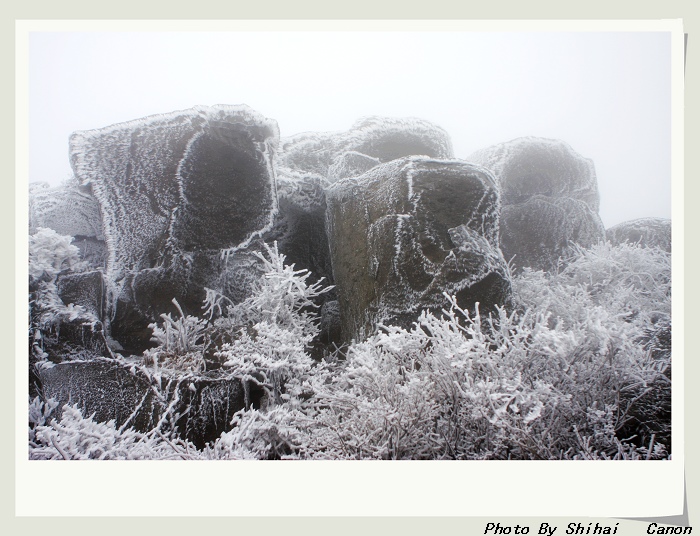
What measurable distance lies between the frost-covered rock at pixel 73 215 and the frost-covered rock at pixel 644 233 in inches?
134

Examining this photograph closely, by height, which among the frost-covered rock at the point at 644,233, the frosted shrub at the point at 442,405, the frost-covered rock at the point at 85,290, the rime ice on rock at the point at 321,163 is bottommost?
the frosted shrub at the point at 442,405

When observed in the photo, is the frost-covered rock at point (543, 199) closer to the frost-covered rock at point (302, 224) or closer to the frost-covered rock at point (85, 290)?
the frost-covered rock at point (302, 224)

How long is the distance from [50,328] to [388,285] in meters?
1.93

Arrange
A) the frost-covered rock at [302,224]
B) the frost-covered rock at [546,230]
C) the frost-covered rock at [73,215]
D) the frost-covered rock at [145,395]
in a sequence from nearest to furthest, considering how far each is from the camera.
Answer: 1. the frost-covered rock at [145,395]
2. the frost-covered rock at [73,215]
3. the frost-covered rock at [302,224]
4. the frost-covered rock at [546,230]

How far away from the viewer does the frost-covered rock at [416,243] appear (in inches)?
96.0

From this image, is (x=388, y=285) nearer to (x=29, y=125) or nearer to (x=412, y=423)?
(x=412, y=423)

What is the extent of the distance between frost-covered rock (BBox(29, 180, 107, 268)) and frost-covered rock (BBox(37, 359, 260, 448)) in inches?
27.2

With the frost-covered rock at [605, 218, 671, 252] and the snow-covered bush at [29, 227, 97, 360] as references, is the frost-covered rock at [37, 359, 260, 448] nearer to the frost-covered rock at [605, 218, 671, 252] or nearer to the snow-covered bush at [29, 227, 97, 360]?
the snow-covered bush at [29, 227, 97, 360]

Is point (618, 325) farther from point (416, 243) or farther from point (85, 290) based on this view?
point (85, 290)

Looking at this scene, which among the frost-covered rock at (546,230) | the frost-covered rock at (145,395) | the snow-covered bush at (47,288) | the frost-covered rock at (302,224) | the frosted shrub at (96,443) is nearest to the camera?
the frosted shrub at (96,443)

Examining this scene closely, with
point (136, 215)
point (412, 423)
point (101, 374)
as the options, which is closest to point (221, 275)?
point (136, 215)

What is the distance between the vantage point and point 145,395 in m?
2.31

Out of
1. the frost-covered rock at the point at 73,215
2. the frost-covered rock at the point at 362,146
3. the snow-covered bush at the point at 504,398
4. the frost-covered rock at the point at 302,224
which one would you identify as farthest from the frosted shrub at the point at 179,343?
the frost-covered rock at the point at 362,146

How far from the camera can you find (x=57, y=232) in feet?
8.77
